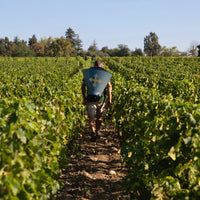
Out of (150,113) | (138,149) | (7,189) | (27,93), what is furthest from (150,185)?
(27,93)

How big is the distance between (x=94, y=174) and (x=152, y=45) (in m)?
124

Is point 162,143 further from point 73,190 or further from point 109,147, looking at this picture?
point 109,147

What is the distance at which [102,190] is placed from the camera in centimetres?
446

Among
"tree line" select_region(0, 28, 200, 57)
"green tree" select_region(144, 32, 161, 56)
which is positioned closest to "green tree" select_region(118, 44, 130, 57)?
"tree line" select_region(0, 28, 200, 57)

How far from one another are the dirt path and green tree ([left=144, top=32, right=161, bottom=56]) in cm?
11873

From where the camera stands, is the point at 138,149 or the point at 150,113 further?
the point at 150,113

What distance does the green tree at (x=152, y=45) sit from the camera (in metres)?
121

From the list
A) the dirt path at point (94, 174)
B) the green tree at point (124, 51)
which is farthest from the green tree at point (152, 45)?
the dirt path at point (94, 174)

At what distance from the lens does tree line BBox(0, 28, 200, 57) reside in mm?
63625

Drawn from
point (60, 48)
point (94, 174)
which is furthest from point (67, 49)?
point (94, 174)

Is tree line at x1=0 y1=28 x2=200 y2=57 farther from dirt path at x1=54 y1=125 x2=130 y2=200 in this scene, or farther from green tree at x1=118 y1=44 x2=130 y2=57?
dirt path at x1=54 y1=125 x2=130 y2=200

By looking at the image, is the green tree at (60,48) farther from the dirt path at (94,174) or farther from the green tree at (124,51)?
the dirt path at (94,174)

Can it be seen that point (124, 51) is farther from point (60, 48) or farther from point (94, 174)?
point (94, 174)

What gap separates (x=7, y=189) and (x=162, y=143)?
201 centimetres
